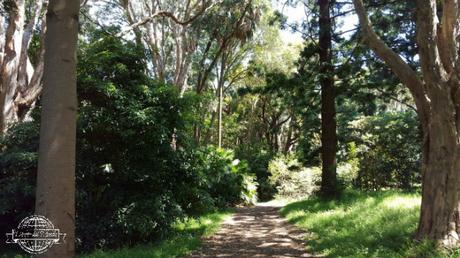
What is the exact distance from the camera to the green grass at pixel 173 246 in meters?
7.29

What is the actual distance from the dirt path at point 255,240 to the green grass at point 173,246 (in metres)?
0.22

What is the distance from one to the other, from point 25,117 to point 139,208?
443 centimetres

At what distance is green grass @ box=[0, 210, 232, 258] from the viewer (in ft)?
23.9

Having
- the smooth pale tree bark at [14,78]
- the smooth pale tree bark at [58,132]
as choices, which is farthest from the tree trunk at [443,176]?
the smooth pale tree bark at [14,78]

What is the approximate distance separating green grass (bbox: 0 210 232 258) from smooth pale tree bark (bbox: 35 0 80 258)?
443 centimetres

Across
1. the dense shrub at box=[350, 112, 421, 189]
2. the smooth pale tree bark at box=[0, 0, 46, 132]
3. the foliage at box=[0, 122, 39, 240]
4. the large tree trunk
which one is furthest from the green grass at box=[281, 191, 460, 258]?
the smooth pale tree bark at box=[0, 0, 46, 132]

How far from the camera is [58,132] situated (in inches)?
116

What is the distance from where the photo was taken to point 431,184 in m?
6.53

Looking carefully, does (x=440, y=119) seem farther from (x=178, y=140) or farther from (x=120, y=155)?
(x=120, y=155)

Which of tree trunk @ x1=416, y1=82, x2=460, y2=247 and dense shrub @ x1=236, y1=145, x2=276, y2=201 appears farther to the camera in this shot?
dense shrub @ x1=236, y1=145, x2=276, y2=201

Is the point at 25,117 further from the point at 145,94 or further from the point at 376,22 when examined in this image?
the point at 376,22

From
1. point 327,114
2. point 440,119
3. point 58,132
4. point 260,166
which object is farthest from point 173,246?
point 260,166

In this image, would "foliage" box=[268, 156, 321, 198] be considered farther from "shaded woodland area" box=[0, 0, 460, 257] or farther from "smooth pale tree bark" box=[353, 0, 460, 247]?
"smooth pale tree bark" box=[353, 0, 460, 247]

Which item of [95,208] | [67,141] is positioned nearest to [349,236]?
[95,208]
